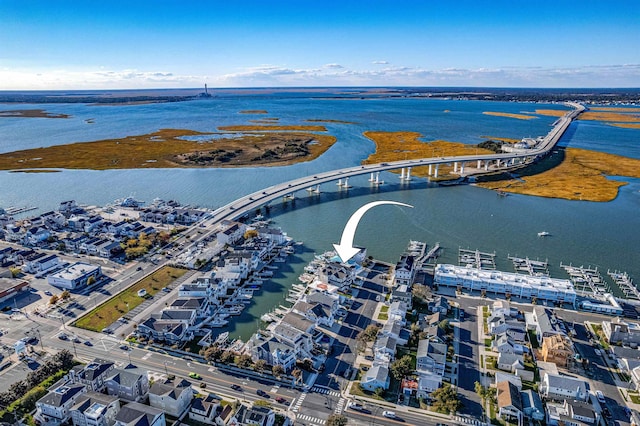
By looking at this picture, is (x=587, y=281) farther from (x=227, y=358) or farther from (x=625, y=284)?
(x=227, y=358)

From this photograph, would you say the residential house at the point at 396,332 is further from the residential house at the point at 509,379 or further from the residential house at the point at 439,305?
the residential house at the point at 509,379

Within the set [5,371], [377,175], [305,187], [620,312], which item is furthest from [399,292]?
[377,175]

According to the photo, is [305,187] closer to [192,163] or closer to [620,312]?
[192,163]

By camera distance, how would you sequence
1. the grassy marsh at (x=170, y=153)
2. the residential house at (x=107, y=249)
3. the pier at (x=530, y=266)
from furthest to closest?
the grassy marsh at (x=170, y=153) < the residential house at (x=107, y=249) < the pier at (x=530, y=266)

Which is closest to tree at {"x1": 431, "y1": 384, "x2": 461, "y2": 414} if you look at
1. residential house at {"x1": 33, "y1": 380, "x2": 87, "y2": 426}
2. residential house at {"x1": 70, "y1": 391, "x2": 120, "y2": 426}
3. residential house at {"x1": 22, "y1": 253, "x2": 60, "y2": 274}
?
residential house at {"x1": 70, "y1": 391, "x2": 120, "y2": 426}

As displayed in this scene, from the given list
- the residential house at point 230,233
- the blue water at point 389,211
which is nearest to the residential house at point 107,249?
the residential house at point 230,233

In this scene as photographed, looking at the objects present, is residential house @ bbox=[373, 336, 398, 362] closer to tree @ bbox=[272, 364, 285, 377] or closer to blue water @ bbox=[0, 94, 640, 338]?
tree @ bbox=[272, 364, 285, 377]
